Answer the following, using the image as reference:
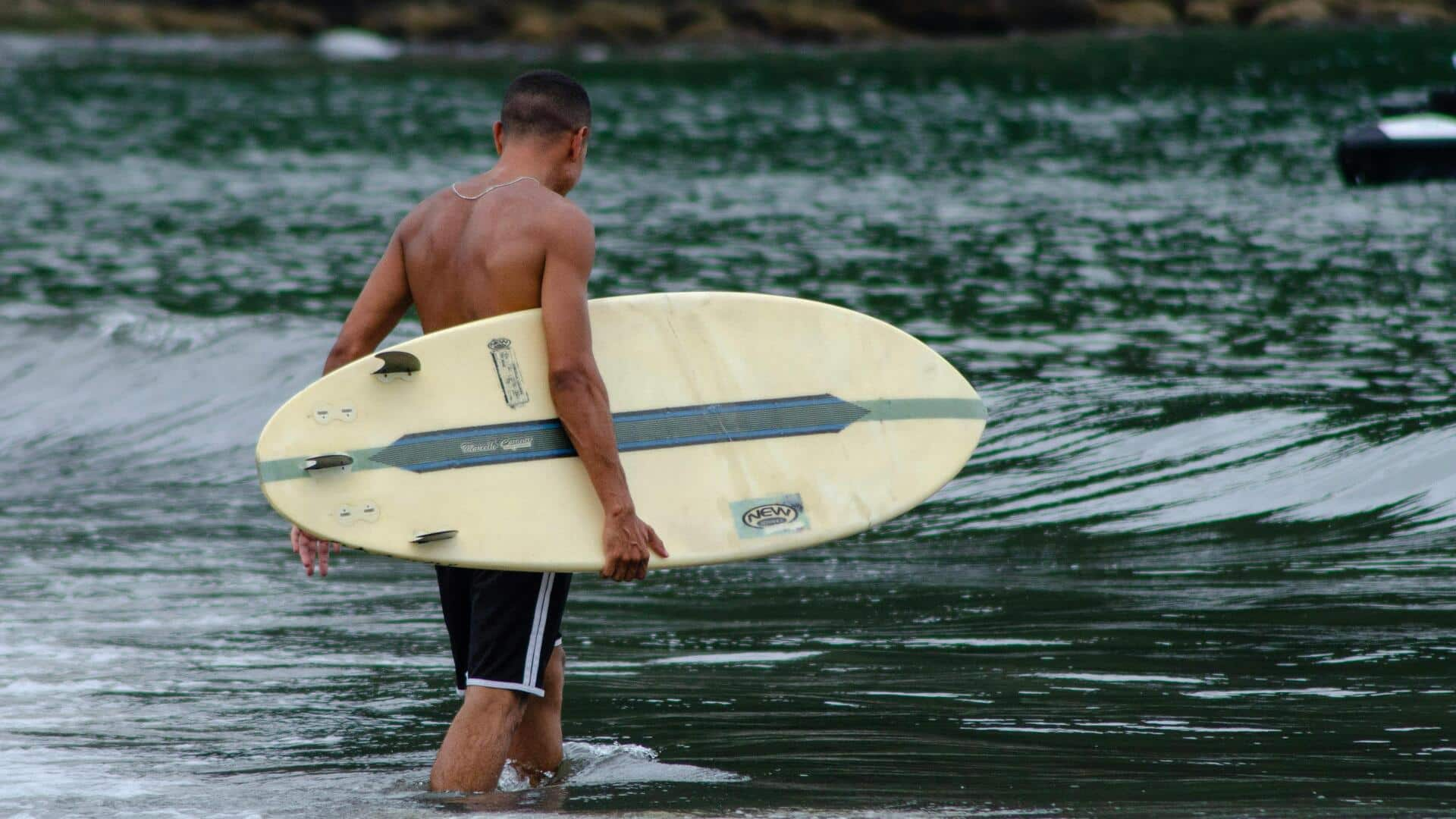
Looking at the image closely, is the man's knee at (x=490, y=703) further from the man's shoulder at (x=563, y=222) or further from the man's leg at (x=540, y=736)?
the man's shoulder at (x=563, y=222)

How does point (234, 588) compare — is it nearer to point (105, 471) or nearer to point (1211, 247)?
point (105, 471)

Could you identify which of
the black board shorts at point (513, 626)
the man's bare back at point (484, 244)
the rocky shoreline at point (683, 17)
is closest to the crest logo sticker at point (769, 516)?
the black board shorts at point (513, 626)

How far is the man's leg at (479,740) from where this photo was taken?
409 cm

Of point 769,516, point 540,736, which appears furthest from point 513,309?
point 540,736

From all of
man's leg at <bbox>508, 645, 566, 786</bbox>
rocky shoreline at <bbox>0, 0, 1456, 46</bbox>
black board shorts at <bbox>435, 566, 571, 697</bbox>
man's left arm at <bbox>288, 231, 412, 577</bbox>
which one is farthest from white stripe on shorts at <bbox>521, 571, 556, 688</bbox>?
rocky shoreline at <bbox>0, 0, 1456, 46</bbox>

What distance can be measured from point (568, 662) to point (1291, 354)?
6.66 meters

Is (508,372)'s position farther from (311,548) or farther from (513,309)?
(311,548)

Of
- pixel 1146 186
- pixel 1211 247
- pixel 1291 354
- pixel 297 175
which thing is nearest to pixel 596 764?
pixel 1291 354

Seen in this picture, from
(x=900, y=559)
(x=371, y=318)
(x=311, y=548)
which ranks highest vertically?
(x=371, y=318)

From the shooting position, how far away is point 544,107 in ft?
13.4

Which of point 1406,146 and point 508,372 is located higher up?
point 508,372

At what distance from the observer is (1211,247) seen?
648 inches

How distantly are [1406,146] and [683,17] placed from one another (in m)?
44.0

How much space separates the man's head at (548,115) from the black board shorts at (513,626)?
0.94m
